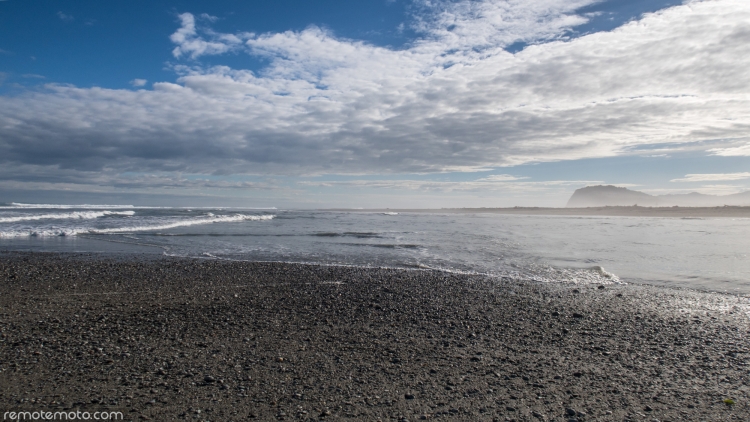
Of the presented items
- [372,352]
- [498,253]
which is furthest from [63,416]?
[498,253]

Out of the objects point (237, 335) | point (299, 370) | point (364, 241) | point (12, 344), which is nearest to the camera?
point (299, 370)

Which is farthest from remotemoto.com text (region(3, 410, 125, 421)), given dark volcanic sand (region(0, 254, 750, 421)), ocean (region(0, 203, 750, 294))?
ocean (region(0, 203, 750, 294))

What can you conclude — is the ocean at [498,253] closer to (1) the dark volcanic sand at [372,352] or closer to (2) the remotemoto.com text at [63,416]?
(1) the dark volcanic sand at [372,352]

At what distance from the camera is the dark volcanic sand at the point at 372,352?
4324 mm

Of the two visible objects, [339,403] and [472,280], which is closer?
[339,403]

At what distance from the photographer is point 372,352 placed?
5.79 m

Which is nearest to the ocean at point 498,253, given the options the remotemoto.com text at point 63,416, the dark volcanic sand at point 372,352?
the dark volcanic sand at point 372,352

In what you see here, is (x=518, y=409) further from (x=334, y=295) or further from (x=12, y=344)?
(x=12, y=344)

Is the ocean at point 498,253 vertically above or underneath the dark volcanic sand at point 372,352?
above

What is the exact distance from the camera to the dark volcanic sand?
14.2ft

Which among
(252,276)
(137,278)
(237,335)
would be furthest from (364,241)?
(237,335)

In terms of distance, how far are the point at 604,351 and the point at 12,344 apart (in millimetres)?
8538

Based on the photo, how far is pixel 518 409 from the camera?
4.28m

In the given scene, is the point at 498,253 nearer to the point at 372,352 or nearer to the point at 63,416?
the point at 372,352
